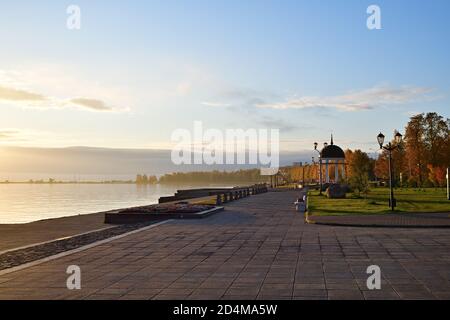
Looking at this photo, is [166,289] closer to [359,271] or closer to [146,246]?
[359,271]

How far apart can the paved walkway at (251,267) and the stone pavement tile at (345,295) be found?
0.06ft

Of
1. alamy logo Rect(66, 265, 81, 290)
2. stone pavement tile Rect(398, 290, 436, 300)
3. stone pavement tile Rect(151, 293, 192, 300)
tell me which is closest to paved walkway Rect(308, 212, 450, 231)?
stone pavement tile Rect(398, 290, 436, 300)

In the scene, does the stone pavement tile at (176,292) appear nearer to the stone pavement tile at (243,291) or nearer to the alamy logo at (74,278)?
the stone pavement tile at (243,291)

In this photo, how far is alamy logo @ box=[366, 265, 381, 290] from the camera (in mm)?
9117

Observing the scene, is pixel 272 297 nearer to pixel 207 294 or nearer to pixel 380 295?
pixel 207 294

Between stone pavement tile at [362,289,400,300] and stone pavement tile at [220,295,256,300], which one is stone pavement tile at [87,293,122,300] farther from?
stone pavement tile at [362,289,400,300]

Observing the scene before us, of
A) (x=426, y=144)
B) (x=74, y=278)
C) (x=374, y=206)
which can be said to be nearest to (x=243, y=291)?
(x=74, y=278)

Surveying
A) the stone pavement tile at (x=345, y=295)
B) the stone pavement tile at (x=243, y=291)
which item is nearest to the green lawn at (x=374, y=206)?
the stone pavement tile at (x=345, y=295)

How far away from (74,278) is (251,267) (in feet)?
12.6

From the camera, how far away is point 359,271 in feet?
34.9

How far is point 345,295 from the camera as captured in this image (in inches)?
334

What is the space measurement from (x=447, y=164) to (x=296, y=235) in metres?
64.4

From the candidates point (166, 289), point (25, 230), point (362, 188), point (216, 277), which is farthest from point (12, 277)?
point (362, 188)
